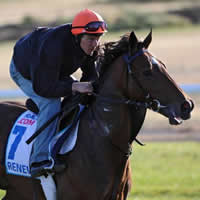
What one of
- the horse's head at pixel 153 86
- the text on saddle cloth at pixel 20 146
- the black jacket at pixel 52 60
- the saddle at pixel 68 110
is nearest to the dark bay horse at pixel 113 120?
the horse's head at pixel 153 86

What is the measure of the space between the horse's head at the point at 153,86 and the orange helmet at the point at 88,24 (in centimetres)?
33

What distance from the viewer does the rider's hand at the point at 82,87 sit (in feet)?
18.3

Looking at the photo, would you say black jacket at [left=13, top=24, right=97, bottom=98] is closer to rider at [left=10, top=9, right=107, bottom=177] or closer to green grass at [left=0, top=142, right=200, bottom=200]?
rider at [left=10, top=9, right=107, bottom=177]

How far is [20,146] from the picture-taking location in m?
6.15

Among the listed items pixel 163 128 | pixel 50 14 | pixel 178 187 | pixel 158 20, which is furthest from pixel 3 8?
pixel 178 187

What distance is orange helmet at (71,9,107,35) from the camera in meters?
5.65

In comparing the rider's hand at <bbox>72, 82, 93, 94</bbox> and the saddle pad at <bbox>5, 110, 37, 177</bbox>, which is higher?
the rider's hand at <bbox>72, 82, 93, 94</bbox>

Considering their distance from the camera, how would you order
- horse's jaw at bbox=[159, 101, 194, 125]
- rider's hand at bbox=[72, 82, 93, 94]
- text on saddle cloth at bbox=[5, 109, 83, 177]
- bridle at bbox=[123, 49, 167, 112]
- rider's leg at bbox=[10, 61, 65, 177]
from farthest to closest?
text on saddle cloth at bbox=[5, 109, 83, 177], rider's leg at bbox=[10, 61, 65, 177], rider's hand at bbox=[72, 82, 93, 94], bridle at bbox=[123, 49, 167, 112], horse's jaw at bbox=[159, 101, 194, 125]

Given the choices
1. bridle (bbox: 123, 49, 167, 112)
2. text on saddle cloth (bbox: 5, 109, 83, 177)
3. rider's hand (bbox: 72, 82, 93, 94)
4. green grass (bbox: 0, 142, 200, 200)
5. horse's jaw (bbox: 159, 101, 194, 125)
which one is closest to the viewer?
horse's jaw (bbox: 159, 101, 194, 125)

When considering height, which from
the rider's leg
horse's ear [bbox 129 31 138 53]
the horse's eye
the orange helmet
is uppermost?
the orange helmet

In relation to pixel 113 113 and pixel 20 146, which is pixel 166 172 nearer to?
pixel 20 146

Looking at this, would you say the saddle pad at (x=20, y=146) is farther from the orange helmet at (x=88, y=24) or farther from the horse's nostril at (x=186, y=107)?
the horse's nostril at (x=186, y=107)

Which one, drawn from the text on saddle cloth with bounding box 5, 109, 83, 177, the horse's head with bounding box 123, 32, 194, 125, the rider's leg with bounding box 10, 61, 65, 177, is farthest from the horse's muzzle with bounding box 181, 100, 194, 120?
the text on saddle cloth with bounding box 5, 109, 83, 177

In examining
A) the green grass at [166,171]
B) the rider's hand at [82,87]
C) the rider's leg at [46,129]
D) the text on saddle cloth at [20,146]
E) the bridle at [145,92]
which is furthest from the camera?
the green grass at [166,171]
